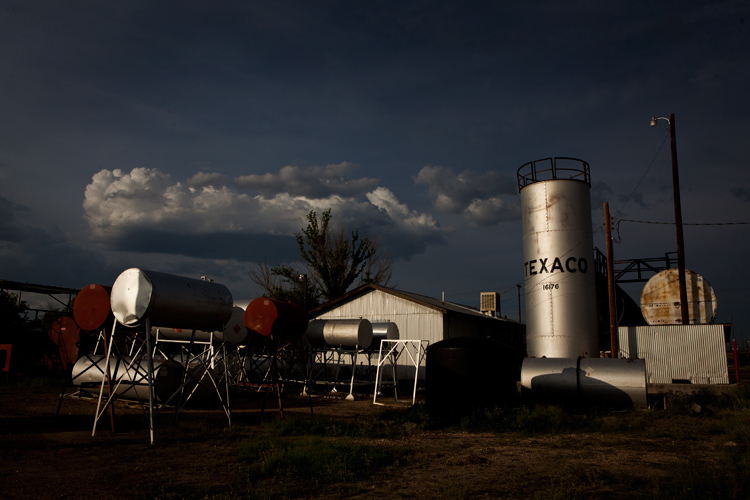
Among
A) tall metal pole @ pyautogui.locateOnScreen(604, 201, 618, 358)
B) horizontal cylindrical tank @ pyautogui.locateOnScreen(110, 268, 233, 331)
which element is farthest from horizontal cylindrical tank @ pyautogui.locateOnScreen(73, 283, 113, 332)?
tall metal pole @ pyautogui.locateOnScreen(604, 201, 618, 358)

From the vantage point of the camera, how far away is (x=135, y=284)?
1206 centimetres

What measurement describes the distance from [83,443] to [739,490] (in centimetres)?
1148

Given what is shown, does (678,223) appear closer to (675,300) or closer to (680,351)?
(675,300)

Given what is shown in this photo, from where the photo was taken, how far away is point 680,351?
64.0ft

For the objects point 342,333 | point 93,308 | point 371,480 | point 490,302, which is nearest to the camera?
point 371,480

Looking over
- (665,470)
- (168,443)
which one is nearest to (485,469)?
(665,470)

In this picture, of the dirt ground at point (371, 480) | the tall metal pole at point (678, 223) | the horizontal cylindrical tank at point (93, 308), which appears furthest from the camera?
the tall metal pole at point (678, 223)

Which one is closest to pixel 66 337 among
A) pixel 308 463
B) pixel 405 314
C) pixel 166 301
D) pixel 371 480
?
pixel 166 301

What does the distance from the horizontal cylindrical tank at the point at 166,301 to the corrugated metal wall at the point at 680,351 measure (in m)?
15.2

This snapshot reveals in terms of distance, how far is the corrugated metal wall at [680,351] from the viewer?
19.0m

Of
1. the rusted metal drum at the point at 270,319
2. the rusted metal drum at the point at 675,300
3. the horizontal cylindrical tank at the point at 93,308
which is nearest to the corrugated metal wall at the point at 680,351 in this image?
the rusted metal drum at the point at 675,300

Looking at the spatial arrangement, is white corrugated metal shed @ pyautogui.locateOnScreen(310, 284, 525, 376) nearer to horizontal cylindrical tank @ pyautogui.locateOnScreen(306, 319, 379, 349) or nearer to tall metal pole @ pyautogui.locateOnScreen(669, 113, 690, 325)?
horizontal cylindrical tank @ pyautogui.locateOnScreen(306, 319, 379, 349)

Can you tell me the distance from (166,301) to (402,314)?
16.4 m

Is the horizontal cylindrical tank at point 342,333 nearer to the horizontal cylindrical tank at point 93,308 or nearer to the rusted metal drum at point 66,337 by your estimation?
the rusted metal drum at point 66,337
